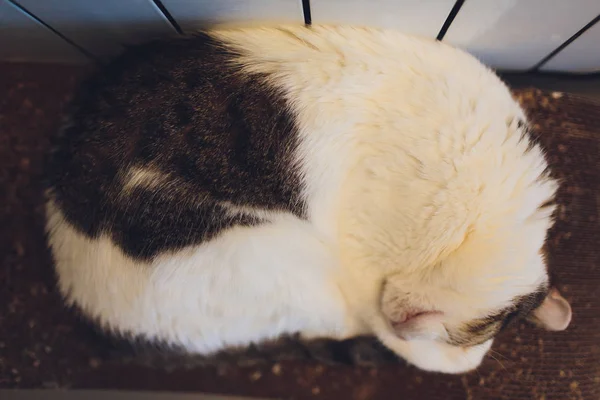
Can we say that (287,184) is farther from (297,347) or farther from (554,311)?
(554,311)

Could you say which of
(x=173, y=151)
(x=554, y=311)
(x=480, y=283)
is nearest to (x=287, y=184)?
A: (x=173, y=151)

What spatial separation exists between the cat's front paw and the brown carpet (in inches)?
2.8

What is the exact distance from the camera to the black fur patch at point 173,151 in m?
0.81

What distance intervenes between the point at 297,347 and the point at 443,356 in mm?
354

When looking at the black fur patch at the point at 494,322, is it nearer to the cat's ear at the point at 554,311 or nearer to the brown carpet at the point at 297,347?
the cat's ear at the point at 554,311

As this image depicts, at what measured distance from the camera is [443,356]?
1.08m

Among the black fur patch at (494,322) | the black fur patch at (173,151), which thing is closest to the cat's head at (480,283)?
the black fur patch at (494,322)

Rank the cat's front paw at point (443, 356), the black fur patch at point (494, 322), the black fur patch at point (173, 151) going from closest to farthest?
the black fur patch at point (173, 151)
the black fur patch at point (494, 322)
the cat's front paw at point (443, 356)

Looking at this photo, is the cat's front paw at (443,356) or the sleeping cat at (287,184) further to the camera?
the cat's front paw at (443,356)

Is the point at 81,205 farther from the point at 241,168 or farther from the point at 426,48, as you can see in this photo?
the point at 426,48

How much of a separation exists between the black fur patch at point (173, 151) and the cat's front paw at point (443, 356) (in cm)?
54

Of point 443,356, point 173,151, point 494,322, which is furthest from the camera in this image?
Result: point 443,356

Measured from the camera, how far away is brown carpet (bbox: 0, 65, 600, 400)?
1.15 m

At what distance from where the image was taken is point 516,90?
1181 millimetres
